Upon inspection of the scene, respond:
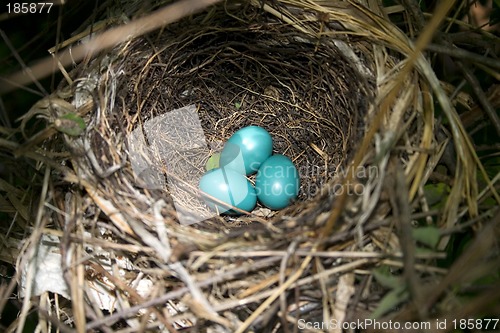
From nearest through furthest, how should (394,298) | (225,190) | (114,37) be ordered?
(394,298)
(114,37)
(225,190)

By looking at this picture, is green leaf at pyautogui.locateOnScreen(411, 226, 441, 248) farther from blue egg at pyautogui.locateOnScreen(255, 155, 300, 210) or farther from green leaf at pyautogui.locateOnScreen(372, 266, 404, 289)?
blue egg at pyautogui.locateOnScreen(255, 155, 300, 210)

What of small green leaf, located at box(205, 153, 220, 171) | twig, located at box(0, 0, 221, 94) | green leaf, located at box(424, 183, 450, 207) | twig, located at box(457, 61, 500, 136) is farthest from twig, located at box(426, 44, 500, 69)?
small green leaf, located at box(205, 153, 220, 171)

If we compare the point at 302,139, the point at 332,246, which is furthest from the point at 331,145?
the point at 332,246

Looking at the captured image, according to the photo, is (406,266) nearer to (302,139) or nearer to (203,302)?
(203,302)

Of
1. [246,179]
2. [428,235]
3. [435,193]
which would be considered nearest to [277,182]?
[246,179]

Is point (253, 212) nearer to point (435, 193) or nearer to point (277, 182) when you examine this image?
point (277, 182)

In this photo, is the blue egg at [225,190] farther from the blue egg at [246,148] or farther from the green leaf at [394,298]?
the green leaf at [394,298]
